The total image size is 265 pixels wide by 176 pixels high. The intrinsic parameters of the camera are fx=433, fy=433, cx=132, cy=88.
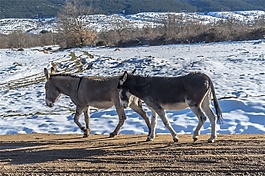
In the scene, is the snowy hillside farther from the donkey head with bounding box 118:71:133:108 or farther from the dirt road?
the dirt road

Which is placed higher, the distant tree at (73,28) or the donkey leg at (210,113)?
the donkey leg at (210,113)

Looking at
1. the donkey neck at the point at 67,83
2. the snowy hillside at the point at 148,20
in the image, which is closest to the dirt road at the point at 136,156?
the donkey neck at the point at 67,83

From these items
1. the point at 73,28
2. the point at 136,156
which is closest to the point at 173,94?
the point at 136,156

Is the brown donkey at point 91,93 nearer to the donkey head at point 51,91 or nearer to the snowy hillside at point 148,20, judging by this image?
the donkey head at point 51,91

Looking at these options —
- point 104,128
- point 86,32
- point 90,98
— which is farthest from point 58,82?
point 86,32

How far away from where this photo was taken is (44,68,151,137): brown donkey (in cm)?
1094

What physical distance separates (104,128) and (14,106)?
23.6 feet

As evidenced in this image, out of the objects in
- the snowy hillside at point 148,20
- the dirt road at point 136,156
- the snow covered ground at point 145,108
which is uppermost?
the dirt road at point 136,156

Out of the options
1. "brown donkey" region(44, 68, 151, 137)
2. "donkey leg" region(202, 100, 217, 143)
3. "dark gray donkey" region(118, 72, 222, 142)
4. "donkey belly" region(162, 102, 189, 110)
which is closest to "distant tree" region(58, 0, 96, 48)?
"brown donkey" region(44, 68, 151, 137)

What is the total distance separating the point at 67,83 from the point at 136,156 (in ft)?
13.1

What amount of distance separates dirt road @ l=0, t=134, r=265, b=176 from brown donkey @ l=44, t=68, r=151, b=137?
675 mm

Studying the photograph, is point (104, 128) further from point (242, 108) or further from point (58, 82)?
point (242, 108)

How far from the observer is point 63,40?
68062 mm

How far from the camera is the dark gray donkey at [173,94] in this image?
927 cm
